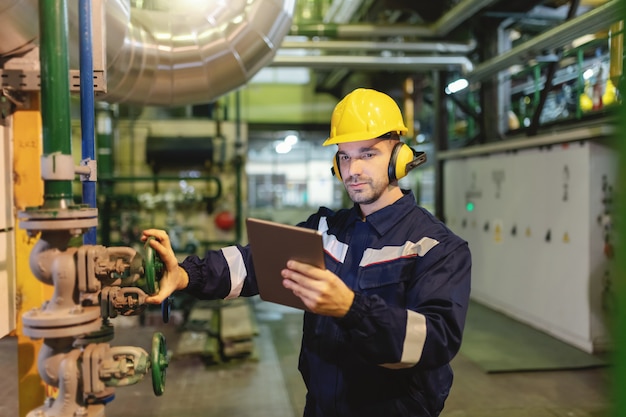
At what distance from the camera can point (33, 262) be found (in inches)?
51.7

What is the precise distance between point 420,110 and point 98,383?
9851 mm

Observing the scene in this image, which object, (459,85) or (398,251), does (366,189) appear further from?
(459,85)

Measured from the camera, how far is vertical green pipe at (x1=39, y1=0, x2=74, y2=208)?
1333 mm

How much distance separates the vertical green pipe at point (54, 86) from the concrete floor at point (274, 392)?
8.50 ft

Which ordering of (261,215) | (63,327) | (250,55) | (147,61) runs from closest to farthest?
(63,327) < (147,61) < (250,55) < (261,215)

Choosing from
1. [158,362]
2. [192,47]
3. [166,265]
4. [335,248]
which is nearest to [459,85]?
[192,47]

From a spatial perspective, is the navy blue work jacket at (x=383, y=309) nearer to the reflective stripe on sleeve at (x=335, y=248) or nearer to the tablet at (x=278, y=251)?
the reflective stripe on sleeve at (x=335, y=248)

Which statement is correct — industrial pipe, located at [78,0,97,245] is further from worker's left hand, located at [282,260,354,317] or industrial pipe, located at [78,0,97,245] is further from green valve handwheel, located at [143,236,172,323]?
worker's left hand, located at [282,260,354,317]

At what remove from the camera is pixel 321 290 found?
44.9 inches

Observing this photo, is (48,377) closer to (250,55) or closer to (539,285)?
(250,55)

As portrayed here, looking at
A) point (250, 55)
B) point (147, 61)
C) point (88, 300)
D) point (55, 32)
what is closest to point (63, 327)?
point (88, 300)

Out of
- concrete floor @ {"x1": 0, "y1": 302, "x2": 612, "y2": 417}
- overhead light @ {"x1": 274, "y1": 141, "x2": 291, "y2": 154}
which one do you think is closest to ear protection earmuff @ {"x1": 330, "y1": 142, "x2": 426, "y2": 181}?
concrete floor @ {"x1": 0, "y1": 302, "x2": 612, "y2": 417}

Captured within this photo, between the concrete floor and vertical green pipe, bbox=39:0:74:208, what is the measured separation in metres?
2.59

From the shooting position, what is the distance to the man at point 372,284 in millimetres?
1202
